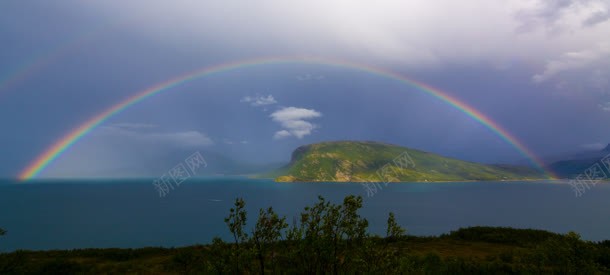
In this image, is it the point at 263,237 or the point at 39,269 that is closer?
the point at 263,237

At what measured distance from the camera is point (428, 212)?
11562cm

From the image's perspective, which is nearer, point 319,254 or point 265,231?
point 319,254

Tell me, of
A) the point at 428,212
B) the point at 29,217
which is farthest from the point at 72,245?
the point at 428,212

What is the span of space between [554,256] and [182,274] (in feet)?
60.4

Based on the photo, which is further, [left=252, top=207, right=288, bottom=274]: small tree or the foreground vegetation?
[left=252, top=207, right=288, bottom=274]: small tree

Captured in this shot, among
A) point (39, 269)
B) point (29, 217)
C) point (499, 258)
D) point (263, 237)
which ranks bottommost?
point (29, 217)

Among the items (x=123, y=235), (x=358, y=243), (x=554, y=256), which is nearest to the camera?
(x=358, y=243)

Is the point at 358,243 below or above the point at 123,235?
above

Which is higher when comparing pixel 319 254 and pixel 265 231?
pixel 265 231

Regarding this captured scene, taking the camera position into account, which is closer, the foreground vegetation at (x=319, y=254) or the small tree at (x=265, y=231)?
the foreground vegetation at (x=319, y=254)

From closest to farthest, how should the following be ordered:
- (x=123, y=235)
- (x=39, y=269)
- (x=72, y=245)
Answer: (x=39, y=269) < (x=72, y=245) < (x=123, y=235)

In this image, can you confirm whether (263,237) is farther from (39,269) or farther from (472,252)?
(472,252)

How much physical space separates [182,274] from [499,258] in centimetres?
2116

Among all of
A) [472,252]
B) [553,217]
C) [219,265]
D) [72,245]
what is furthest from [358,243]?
[553,217]
